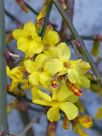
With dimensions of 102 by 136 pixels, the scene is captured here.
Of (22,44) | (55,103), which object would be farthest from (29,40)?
(55,103)

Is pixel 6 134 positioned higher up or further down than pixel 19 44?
further down

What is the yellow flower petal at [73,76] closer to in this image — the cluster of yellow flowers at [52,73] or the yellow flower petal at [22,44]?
the cluster of yellow flowers at [52,73]

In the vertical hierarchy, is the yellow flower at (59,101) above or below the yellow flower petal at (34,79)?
below

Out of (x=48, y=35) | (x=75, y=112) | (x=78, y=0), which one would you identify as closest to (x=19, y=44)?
(x=48, y=35)

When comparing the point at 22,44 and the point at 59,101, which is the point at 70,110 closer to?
the point at 59,101

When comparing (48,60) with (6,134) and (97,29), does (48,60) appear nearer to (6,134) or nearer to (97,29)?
(6,134)

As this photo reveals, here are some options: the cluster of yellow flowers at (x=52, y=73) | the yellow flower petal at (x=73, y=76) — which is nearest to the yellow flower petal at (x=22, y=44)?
the cluster of yellow flowers at (x=52, y=73)
